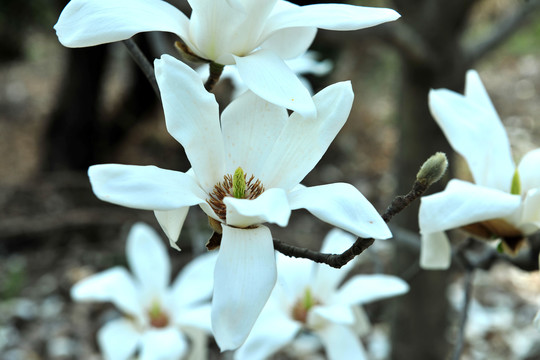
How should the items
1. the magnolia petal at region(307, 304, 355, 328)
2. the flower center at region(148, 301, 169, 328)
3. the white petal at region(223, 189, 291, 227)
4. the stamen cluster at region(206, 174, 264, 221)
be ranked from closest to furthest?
the white petal at region(223, 189, 291, 227) → the stamen cluster at region(206, 174, 264, 221) → the magnolia petal at region(307, 304, 355, 328) → the flower center at region(148, 301, 169, 328)

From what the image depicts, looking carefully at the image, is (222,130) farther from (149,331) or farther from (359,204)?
(149,331)

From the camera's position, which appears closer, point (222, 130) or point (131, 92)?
point (222, 130)

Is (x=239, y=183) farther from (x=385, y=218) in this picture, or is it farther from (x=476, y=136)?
(x=476, y=136)

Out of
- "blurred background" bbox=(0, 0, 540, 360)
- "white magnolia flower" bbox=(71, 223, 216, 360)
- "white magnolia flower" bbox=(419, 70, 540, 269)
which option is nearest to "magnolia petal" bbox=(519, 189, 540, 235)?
"white magnolia flower" bbox=(419, 70, 540, 269)

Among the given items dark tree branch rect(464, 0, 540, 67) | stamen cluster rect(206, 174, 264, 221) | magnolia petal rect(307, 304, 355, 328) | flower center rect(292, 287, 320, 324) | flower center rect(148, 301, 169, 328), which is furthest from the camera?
dark tree branch rect(464, 0, 540, 67)

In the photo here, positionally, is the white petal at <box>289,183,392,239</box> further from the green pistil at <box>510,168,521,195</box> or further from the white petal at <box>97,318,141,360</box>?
the white petal at <box>97,318,141,360</box>

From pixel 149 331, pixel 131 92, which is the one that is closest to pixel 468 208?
pixel 149 331

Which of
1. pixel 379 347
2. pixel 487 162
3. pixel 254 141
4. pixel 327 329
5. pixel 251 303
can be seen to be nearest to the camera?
pixel 251 303
